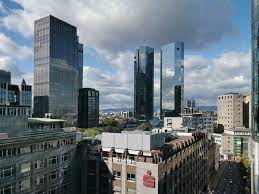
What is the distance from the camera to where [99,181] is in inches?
2820

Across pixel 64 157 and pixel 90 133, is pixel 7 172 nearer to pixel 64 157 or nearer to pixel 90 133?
pixel 64 157

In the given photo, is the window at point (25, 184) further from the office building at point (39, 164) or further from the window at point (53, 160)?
the window at point (53, 160)

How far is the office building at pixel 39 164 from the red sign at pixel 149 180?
899 inches

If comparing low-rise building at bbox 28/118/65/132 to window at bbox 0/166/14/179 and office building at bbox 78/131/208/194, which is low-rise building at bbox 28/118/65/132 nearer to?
office building at bbox 78/131/208/194

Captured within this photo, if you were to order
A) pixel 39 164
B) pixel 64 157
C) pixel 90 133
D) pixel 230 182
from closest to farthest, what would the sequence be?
1. pixel 39 164
2. pixel 64 157
3. pixel 230 182
4. pixel 90 133

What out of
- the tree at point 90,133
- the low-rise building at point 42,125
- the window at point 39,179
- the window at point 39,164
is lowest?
the window at point 39,179

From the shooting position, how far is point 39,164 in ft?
214

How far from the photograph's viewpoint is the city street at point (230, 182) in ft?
408

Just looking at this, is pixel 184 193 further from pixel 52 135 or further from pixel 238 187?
pixel 238 187

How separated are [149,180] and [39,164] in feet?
83.3

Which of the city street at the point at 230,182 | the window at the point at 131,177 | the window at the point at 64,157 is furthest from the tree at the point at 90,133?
the window at the point at 131,177

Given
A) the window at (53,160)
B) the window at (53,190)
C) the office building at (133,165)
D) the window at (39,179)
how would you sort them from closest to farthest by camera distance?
the office building at (133,165)
the window at (39,179)
the window at (53,160)
the window at (53,190)

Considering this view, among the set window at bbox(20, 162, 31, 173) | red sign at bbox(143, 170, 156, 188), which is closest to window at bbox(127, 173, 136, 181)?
red sign at bbox(143, 170, 156, 188)

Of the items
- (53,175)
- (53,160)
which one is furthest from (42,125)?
(53,175)
